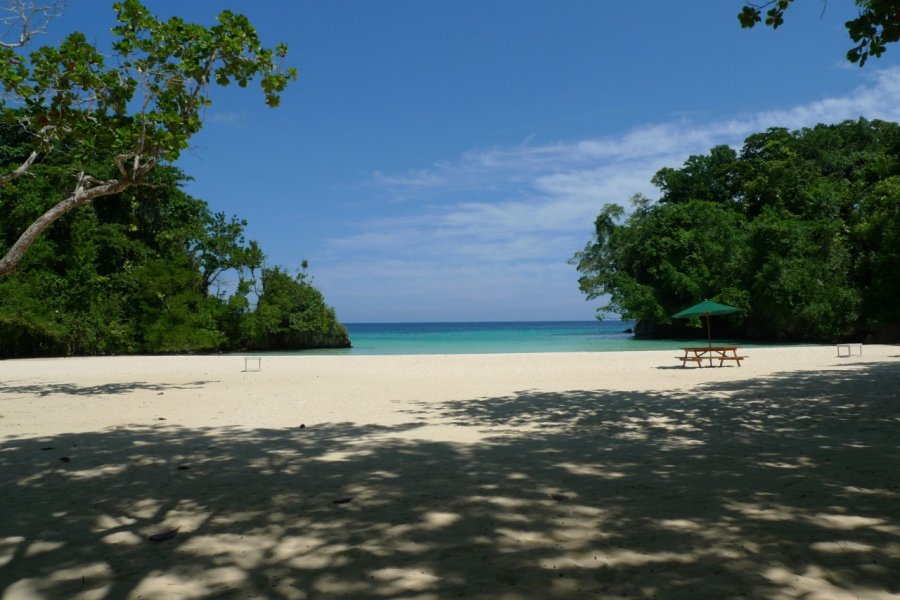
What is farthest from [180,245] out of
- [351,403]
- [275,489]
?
[275,489]

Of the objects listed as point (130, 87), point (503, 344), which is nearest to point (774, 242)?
point (503, 344)

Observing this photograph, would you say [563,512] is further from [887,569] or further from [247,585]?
[247,585]

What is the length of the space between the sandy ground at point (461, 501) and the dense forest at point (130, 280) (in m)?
25.0

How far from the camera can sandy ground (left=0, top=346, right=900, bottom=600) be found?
3049mm

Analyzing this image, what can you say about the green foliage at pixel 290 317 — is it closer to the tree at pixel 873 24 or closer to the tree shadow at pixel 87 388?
the tree shadow at pixel 87 388

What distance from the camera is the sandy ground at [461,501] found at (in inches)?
120

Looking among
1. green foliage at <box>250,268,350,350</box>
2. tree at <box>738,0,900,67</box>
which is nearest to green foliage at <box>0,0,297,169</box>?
tree at <box>738,0,900,67</box>

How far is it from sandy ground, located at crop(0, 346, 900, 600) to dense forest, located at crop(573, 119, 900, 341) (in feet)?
86.4

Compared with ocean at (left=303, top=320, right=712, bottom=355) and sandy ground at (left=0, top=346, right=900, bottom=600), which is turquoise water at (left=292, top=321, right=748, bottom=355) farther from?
sandy ground at (left=0, top=346, right=900, bottom=600)

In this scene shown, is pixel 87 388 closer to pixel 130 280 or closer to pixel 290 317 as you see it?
pixel 130 280

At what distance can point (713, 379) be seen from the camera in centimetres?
1391

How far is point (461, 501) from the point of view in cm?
446

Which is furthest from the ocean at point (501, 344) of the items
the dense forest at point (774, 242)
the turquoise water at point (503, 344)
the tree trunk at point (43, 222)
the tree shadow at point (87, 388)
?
the tree trunk at point (43, 222)

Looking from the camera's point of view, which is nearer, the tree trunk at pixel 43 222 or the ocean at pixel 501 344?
the tree trunk at pixel 43 222
